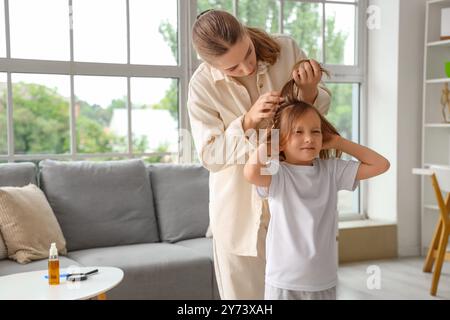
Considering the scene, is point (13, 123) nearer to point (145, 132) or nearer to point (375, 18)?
point (145, 132)

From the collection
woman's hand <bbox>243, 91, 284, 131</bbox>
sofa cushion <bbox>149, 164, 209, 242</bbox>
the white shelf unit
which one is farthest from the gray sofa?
the white shelf unit

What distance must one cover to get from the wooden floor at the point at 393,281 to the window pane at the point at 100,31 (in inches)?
78.6

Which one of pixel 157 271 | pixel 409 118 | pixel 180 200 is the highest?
pixel 409 118

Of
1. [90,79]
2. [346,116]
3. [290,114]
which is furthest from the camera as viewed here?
[346,116]

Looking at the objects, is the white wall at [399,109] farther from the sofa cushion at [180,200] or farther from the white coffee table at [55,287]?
the white coffee table at [55,287]

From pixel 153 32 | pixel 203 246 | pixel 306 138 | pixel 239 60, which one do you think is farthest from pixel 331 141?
pixel 153 32

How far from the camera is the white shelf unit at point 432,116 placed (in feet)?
14.2

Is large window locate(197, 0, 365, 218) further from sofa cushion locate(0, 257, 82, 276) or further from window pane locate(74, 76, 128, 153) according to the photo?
sofa cushion locate(0, 257, 82, 276)

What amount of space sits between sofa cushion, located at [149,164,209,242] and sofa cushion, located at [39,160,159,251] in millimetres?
72

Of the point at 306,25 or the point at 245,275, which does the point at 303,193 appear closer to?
the point at 245,275

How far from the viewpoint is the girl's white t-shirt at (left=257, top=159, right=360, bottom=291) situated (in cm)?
138

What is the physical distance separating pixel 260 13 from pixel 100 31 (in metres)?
1.17

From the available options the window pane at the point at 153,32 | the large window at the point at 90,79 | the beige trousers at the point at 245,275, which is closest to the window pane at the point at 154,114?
the large window at the point at 90,79

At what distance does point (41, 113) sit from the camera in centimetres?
346
